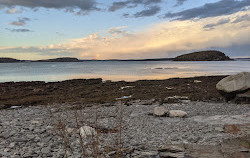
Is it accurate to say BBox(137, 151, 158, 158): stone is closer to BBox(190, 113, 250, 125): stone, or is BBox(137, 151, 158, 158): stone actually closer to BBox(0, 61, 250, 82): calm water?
BBox(190, 113, 250, 125): stone

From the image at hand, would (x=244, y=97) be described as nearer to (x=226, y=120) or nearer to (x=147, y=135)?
(x=226, y=120)

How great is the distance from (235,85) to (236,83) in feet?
0.58

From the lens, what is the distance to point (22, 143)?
7.18 m

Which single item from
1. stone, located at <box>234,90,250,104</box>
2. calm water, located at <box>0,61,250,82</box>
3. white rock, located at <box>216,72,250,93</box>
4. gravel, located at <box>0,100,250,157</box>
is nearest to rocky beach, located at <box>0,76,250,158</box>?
gravel, located at <box>0,100,250,157</box>

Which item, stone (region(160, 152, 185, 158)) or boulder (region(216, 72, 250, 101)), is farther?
boulder (region(216, 72, 250, 101))

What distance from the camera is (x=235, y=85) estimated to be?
1512 cm

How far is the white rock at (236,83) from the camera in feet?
48.2

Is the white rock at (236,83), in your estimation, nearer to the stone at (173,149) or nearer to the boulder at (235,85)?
the boulder at (235,85)

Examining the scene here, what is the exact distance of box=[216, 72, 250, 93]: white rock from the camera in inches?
578

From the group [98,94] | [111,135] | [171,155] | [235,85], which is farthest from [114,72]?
[171,155]

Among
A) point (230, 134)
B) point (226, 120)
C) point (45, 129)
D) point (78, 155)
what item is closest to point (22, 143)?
point (45, 129)

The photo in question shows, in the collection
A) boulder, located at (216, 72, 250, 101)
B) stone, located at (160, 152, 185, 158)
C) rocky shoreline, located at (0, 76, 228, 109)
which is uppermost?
boulder, located at (216, 72, 250, 101)

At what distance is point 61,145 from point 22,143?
1567 millimetres

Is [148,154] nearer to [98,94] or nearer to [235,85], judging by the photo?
[235,85]
